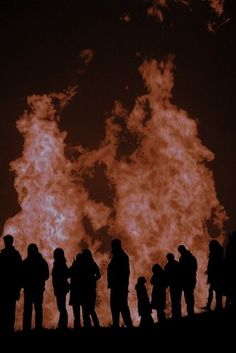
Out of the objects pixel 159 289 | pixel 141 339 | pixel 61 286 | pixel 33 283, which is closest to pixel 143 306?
pixel 159 289

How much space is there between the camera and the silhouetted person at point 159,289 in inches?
541

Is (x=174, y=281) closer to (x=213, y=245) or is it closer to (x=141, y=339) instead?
(x=213, y=245)

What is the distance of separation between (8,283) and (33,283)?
0.71 meters

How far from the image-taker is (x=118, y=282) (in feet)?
37.1

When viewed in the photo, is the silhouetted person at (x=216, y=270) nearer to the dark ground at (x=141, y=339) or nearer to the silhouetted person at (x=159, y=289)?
the silhouetted person at (x=159, y=289)

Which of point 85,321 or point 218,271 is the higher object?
point 218,271

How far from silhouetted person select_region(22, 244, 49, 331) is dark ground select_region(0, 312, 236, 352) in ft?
2.72

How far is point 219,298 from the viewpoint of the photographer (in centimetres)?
1287

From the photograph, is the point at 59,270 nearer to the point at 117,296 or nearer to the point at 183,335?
the point at 117,296

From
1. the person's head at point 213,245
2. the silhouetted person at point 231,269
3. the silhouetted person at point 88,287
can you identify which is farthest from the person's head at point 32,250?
the silhouetted person at point 231,269

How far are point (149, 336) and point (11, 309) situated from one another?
11.1 ft

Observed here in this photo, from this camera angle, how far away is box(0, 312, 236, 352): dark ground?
7.93 m

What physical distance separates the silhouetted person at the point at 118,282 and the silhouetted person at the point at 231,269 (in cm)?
274

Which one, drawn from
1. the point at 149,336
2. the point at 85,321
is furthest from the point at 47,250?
the point at 149,336
